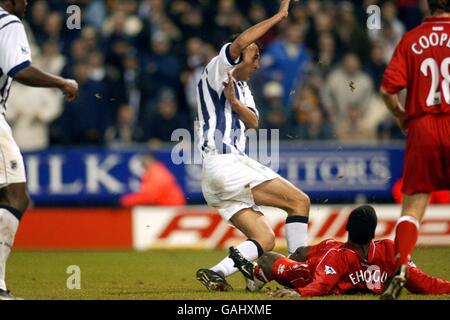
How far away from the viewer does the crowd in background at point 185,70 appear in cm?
1667

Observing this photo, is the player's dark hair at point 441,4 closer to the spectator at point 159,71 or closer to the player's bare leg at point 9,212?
the player's bare leg at point 9,212

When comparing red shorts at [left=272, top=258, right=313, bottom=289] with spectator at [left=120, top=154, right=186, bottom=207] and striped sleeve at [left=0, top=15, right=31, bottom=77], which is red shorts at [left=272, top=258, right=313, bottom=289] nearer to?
striped sleeve at [left=0, top=15, right=31, bottom=77]

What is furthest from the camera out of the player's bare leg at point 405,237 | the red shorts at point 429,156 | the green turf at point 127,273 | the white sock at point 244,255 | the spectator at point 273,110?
the spectator at point 273,110

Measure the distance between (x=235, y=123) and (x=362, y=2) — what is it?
8999 mm

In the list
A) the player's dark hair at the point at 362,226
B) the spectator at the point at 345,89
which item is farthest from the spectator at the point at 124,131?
the player's dark hair at the point at 362,226

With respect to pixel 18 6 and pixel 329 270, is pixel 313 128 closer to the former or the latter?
pixel 329 270

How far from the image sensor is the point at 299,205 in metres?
9.97

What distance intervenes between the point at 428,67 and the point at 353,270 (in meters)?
1.74

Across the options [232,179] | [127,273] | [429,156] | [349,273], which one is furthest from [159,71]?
[429,156]

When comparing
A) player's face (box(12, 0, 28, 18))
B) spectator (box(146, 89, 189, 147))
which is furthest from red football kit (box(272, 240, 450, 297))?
spectator (box(146, 89, 189, 147))

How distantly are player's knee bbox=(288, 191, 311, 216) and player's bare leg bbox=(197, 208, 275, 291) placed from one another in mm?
282

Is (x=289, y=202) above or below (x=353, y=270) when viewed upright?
above

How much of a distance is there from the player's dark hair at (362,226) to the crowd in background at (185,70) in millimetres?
7195
